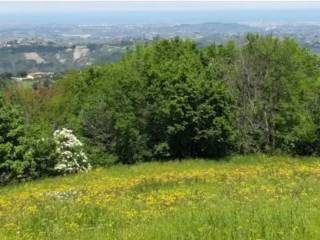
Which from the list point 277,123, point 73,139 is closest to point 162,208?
point 73,139

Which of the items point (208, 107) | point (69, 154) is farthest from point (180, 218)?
point (208, 107)

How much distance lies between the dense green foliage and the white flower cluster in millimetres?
2288

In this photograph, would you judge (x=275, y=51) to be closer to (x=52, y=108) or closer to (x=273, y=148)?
(x=273, y=148)

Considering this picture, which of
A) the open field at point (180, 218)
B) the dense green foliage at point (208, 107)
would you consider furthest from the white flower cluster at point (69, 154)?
the open field at point (180, 218)

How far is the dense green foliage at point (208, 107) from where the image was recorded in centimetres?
3872

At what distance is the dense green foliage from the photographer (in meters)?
38.7

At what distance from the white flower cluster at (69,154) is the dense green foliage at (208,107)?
2.29 meters

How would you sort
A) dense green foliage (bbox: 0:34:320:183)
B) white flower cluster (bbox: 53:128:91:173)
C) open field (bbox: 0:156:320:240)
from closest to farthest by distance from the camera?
open field (bbox: 0:156:320:240), white flower cluster (bbox: 53:128:91:173), dense green foliage (bbox: 0:34:320:183)

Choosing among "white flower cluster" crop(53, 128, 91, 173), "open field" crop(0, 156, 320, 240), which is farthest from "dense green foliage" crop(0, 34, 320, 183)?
"open field" crop(0, 156, 320, 240)

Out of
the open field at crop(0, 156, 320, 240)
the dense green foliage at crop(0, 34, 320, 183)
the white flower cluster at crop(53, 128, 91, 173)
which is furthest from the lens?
the dense green foliage at crop(0, 34, 320, 183)

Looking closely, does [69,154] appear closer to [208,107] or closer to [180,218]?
[208,107]

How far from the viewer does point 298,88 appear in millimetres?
41500

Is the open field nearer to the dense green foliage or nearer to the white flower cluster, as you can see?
the white flower cluster

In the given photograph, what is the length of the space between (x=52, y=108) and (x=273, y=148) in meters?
28.3
